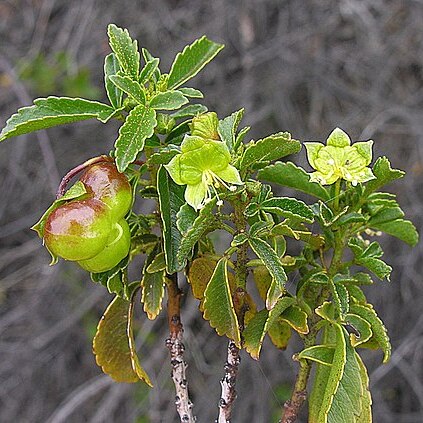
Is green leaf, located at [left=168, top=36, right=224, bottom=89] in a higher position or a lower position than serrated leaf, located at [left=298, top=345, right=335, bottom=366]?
higher

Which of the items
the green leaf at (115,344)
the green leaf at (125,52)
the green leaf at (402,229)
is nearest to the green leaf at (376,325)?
the green leaf at (402,229)

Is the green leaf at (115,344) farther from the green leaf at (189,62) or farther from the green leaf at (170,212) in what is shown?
the green leaf at (189,62)

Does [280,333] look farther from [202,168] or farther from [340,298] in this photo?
[202,168]

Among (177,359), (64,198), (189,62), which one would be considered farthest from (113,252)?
(189,62)

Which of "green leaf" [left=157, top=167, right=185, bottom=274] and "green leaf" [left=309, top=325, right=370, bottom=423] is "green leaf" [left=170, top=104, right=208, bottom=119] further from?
"green leaf" [left=309, top=325, right=370, bottom=423]

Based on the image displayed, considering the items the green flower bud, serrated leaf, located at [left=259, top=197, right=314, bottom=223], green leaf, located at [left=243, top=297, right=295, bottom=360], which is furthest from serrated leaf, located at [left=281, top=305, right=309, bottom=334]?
the green flower bud

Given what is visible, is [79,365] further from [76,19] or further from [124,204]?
[124,204]
